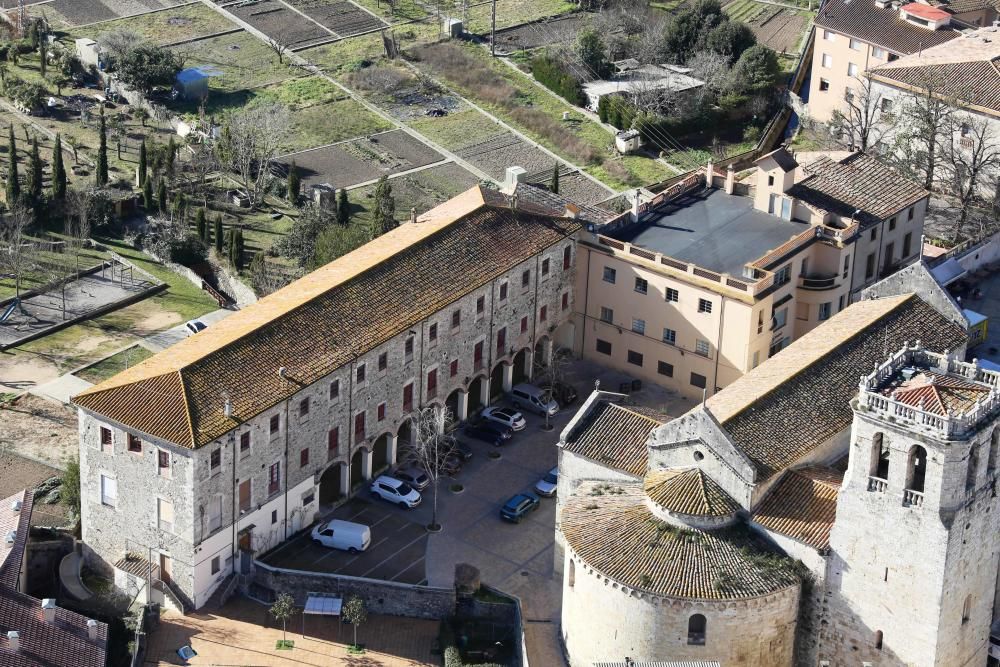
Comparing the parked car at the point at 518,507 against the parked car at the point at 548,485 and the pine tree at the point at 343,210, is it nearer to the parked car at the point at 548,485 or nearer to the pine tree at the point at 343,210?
the parked car at the point at 548,485

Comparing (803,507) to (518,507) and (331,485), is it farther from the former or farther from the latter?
(331,485)

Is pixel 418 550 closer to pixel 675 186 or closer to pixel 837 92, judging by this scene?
pixel 675 186

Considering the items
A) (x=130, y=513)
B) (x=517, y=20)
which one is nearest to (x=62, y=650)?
(x=130, y=513)

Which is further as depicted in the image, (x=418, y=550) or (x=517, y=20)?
(x=517, y=20)

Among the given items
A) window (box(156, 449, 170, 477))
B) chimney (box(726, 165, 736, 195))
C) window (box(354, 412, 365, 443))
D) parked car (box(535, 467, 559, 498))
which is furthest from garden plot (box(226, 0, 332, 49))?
window (box(156, 449, 170, 477))

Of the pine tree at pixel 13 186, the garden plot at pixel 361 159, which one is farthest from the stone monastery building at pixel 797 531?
the pine tree at pixel 13 186

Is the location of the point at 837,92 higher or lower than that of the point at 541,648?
higher
